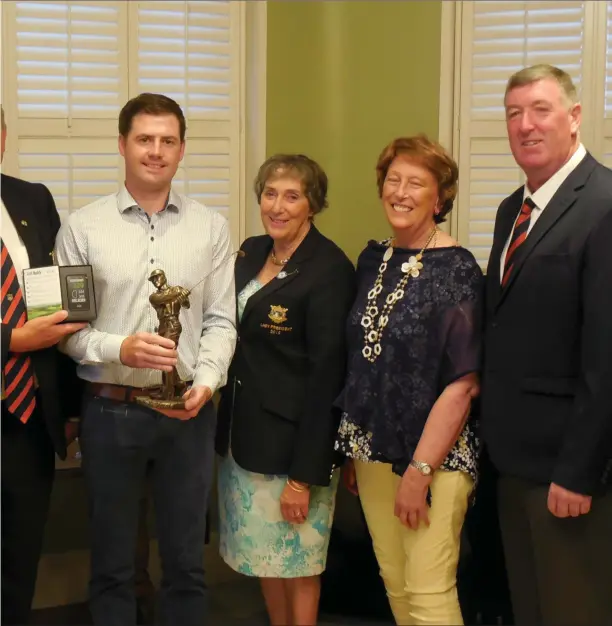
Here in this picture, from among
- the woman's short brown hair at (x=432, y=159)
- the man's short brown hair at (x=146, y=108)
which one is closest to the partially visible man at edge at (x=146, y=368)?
the man's short brown hair at (x=146, y=108)

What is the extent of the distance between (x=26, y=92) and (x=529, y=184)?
5.70 ft

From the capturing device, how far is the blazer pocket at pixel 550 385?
1.73 meters

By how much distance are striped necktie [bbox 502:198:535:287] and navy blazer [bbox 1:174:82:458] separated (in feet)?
3.44

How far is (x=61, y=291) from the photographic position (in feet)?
6.01

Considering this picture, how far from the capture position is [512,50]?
2844 millimetres

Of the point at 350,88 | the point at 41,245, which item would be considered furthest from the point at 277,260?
the point at 350,88

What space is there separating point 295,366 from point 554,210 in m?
0.69

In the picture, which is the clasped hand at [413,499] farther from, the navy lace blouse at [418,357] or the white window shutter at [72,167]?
the white window shutter at [72,167]

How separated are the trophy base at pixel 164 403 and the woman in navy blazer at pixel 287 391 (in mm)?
218

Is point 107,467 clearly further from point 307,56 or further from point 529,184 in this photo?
point 307,56

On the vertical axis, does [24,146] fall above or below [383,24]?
below

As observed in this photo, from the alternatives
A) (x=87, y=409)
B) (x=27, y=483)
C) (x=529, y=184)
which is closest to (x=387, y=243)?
(x=529, y=184)

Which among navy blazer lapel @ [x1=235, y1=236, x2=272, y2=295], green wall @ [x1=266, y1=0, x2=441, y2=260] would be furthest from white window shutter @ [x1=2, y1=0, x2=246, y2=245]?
navy blazer lapel @ [x1=235, y1=236, x2=272, y2=295]

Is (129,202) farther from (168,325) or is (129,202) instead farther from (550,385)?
(550,385)
